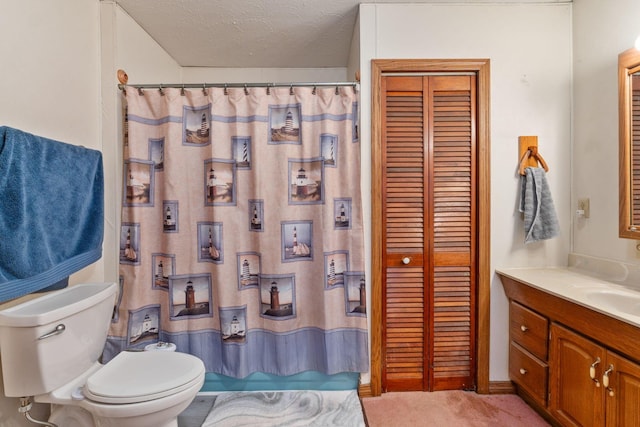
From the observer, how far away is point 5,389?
1.20 m

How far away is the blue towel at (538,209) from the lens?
1750 mm

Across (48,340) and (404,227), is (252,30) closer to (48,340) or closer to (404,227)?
(404,227)

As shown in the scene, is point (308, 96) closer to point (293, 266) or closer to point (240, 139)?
point (240, 139)

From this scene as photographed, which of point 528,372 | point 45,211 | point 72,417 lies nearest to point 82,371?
point 72,417

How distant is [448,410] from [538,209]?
1277 mm

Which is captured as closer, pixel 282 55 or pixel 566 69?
pixel 566 69

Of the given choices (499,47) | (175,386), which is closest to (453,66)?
(499,47)

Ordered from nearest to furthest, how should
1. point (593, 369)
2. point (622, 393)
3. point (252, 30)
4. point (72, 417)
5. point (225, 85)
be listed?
point (622, 393), point (593, 369), point (72, 417), point (225, 85), point (252, 30)

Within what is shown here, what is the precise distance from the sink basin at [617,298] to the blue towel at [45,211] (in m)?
2.37

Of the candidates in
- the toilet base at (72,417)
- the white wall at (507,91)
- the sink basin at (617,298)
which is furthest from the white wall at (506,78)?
the toilet base at (72,417)

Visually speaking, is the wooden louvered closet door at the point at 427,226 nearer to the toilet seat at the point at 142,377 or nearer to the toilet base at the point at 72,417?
the toilet seat at the point at 142,377

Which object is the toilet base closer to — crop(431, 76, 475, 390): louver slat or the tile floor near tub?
the tile floor near tub

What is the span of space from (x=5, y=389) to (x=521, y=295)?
2478 mm

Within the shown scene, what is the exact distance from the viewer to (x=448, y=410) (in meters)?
1.73
